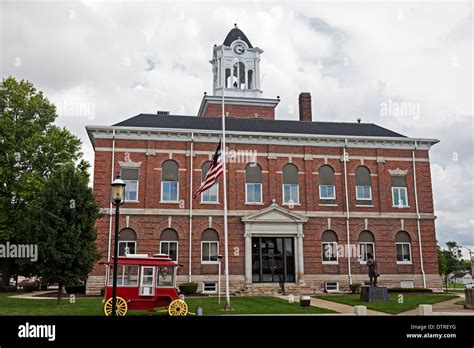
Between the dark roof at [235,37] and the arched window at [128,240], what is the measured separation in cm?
2263

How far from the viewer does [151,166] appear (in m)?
Answer: 35.6

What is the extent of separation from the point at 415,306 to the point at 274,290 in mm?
13135

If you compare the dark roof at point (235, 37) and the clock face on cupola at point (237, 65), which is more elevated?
the dark roof at point (235, 37)

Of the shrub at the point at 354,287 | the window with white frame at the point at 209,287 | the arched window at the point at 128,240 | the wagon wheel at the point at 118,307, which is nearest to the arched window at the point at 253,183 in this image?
the window with white frame at the point at 209,287

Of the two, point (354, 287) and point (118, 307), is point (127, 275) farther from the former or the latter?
point (354, 287)

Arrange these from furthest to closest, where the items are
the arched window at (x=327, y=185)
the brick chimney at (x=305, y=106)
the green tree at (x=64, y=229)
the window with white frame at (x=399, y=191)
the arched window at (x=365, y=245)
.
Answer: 1. the brick chimney at (x=305, y=106)
2. the window with white frame at (x=399, y=191)
3. the arched window at (x=327, y=185)
4. the arched window at (x=365, y=245)
5. the green tree at (x=64, y=229)

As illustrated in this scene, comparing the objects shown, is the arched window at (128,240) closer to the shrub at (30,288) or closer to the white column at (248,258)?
the white column at (248,258)

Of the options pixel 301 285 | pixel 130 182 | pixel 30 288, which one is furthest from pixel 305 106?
pixel 30 288

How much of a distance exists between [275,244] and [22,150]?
2071cm

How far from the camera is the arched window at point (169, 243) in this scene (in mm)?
34594

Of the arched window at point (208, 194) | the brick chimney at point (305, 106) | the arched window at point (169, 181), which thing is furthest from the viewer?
the brick chimney at point (305, 106)

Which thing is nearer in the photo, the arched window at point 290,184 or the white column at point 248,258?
the white column at point 248,258
